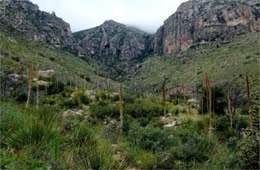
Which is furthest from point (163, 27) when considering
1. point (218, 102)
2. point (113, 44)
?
point (218, 102)

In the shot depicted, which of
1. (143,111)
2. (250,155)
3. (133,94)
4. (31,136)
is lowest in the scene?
(143,111)

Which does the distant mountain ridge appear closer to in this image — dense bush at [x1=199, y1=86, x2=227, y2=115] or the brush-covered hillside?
the brush-covered hillside

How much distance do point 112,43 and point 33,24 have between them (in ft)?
218

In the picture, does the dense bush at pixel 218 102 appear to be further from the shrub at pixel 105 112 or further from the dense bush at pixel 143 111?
the shrub at pixel 105 112

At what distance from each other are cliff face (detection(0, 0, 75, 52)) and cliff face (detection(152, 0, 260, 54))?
45057 mm

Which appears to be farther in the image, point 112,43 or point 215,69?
point 112,43

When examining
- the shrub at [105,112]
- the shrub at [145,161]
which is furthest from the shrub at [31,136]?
the shrub at [105,112]

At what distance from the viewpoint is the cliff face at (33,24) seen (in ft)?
264

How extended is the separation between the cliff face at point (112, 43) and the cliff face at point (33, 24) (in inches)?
1221

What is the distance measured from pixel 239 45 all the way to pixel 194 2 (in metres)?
57.0

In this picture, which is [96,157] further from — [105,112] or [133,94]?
[133,94]

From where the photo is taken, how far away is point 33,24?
95.1 metres

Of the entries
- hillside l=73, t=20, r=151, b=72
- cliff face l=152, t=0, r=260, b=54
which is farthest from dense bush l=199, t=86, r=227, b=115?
hillside l=73, t=20, r=151, b=72

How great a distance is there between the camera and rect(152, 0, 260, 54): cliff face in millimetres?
97625
